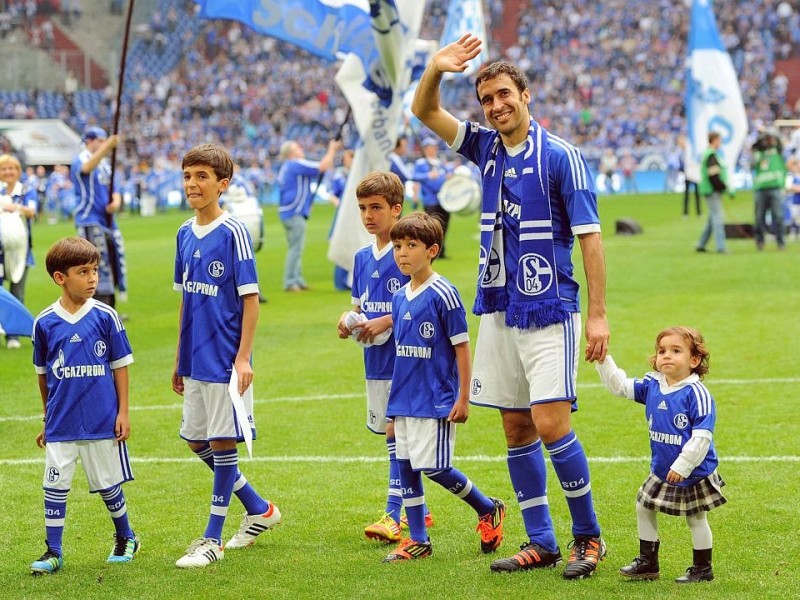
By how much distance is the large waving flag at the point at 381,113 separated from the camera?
47.2ft

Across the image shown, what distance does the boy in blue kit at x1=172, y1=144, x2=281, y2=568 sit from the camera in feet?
19.2

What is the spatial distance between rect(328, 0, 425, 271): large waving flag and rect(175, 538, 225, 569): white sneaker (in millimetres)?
8688

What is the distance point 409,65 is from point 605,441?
7.87 meters

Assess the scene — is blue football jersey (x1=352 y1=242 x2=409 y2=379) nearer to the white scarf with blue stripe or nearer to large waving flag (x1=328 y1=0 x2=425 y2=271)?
the white scarf with blue stripe

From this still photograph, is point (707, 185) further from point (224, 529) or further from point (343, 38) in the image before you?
point (224, 529)

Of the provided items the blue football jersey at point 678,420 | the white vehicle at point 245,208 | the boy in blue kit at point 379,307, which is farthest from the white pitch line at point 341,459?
the white vehicle at point 245,208

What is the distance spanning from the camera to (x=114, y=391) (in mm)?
5840

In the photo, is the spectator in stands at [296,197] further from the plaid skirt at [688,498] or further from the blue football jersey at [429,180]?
the plaid skirt at [688,498]

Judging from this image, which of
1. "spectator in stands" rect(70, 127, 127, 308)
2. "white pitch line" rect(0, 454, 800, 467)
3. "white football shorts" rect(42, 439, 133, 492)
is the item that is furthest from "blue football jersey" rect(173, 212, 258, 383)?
"spectator in stands" rect(70, 127, 127, 308)

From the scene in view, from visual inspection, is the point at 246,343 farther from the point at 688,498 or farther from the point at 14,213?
the point at 14,213

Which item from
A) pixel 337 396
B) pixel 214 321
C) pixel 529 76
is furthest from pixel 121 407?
pixel 529 76

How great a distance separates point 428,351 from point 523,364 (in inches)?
19.7

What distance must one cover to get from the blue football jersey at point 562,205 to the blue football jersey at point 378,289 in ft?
2.99

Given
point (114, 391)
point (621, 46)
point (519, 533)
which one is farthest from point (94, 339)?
point (621, 46)
